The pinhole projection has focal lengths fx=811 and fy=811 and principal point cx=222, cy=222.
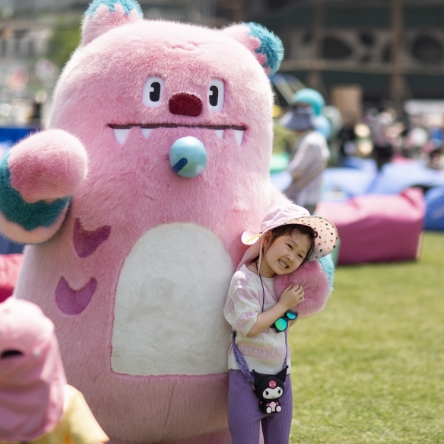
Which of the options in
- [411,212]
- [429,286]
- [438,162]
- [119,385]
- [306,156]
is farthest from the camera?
[438,162]

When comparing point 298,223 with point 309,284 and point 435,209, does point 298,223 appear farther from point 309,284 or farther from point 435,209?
point 435,209

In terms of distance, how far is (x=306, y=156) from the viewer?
6906 millimetres

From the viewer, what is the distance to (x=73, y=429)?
2.26 meters

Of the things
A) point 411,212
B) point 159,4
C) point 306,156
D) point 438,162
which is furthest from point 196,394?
point 159,4

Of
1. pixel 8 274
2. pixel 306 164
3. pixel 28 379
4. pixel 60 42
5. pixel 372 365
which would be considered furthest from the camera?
pixel 60 42

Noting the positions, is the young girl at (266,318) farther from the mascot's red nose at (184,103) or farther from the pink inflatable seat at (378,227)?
the pink inflatable seat at (378,227)

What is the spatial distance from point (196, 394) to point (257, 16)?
140ft

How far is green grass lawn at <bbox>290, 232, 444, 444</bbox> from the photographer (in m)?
4.02

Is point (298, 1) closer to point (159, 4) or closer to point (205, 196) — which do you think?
point (159, 4)

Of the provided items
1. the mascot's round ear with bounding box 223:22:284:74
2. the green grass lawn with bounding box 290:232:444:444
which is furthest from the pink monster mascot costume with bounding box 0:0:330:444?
the green grass lawn with bounding box 290:232:444:444

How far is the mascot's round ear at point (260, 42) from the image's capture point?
3.44 m

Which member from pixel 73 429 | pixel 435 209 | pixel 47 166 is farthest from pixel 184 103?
pixel 435 209

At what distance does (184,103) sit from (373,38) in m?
39.9

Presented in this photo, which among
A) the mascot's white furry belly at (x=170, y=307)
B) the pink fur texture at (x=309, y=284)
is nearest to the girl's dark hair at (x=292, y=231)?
the pink fur texture at (x=309, y=284)
